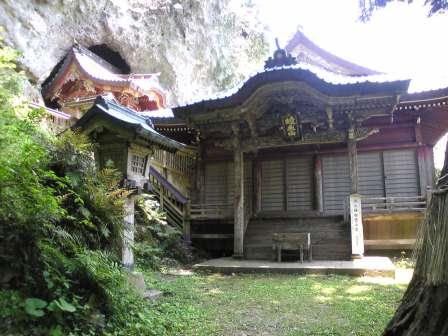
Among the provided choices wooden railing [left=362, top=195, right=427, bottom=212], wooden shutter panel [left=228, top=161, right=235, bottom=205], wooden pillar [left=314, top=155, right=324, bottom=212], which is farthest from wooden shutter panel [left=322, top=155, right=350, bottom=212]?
wooden shutter panel [left=228, top=161, right=235, bottom=205]

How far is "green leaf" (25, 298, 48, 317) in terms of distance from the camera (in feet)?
9.66

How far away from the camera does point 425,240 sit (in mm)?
2955

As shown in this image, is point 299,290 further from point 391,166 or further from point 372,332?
point 391,166

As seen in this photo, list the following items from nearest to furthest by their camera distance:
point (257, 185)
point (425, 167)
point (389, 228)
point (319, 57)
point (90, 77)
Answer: point (389, 228) → point (425, 167) → point (257, 185) → point (319, 57) → point (90, 77)

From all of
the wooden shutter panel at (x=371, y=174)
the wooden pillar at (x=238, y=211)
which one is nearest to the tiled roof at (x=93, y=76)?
the wooden pillar at (x=238, y=211)

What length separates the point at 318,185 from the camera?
1424 centimetres

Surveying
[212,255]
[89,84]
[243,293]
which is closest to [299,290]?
[243,293]

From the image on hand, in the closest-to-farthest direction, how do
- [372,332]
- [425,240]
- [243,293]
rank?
[425,240] < [372,332] < [243,293]

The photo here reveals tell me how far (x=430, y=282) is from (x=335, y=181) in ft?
39.0

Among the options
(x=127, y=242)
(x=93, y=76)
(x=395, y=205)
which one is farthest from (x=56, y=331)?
(x=93, y=76)

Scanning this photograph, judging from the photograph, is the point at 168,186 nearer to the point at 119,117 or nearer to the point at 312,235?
the point at 312,235

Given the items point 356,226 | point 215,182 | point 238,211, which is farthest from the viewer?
point 215,182

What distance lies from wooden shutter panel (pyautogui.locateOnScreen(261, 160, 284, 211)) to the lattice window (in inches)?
353

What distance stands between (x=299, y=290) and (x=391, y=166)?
8.12 meters
